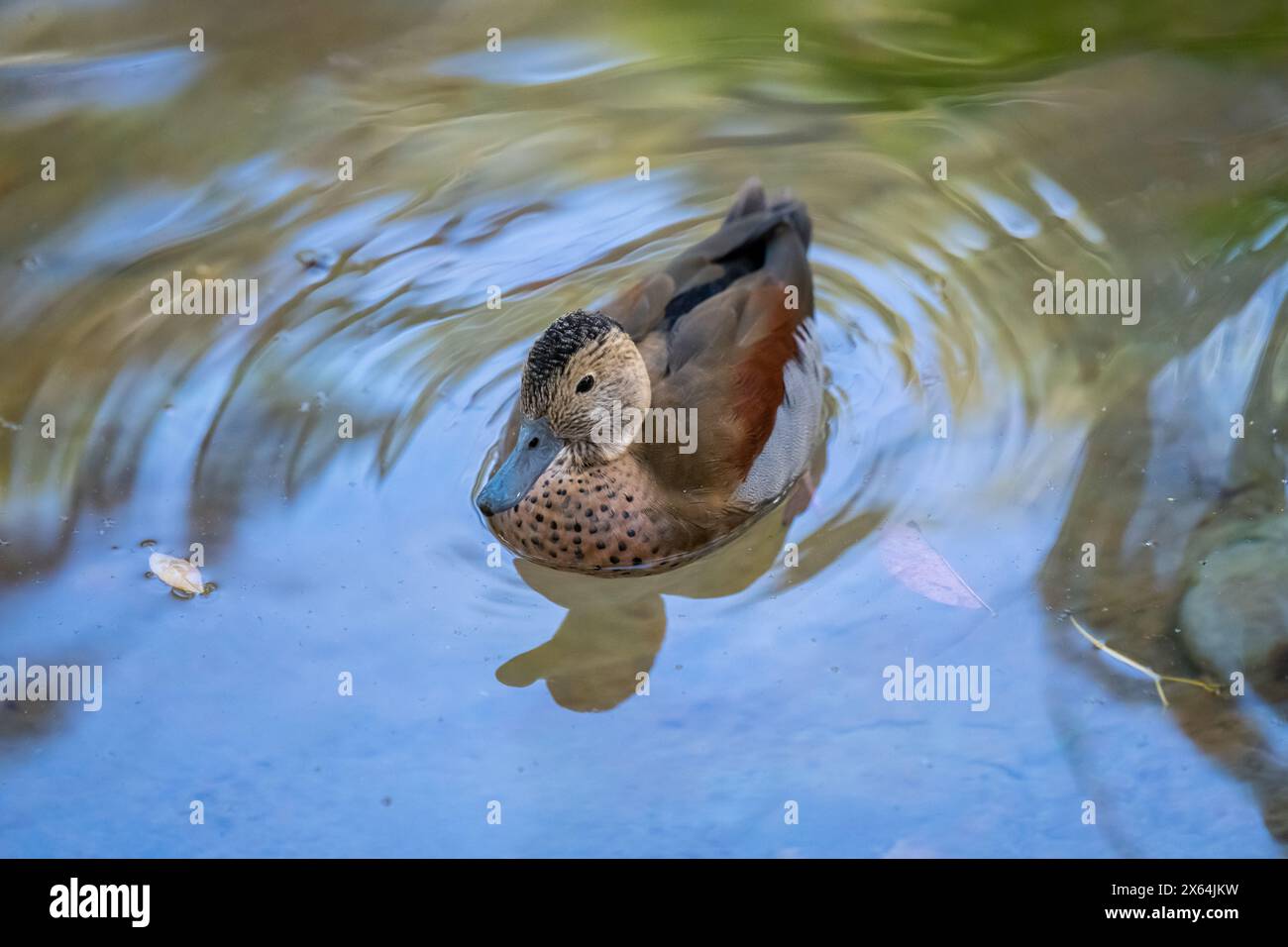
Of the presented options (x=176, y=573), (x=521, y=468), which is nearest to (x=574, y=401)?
(x=521, y=468)

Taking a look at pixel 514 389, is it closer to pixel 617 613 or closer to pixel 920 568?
pixel 617 613

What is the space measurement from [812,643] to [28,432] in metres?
3.01

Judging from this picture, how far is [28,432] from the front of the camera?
5.16m

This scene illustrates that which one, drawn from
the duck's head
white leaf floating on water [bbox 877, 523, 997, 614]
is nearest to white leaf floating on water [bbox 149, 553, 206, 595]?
the duck's head

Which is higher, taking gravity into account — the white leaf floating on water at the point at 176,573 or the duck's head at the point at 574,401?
the duck's head at the point at 574,401

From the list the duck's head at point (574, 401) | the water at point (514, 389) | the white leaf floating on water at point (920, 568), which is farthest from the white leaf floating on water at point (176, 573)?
the white leaf floating on water at point (920, 568)

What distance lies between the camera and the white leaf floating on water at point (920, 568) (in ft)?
15.1

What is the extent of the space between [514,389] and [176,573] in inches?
58.4

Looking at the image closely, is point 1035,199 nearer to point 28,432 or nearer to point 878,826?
point 878,826

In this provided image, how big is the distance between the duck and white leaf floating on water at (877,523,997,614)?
0.46 m

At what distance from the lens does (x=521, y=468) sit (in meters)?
4.58

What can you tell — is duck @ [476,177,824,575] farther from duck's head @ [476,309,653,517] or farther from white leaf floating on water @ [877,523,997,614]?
white leaf floating on water @ [877,523,997,614]

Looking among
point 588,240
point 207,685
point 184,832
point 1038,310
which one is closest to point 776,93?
point 588,240

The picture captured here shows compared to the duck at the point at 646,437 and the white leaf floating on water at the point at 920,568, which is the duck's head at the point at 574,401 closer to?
the duck at the point at 646,437
